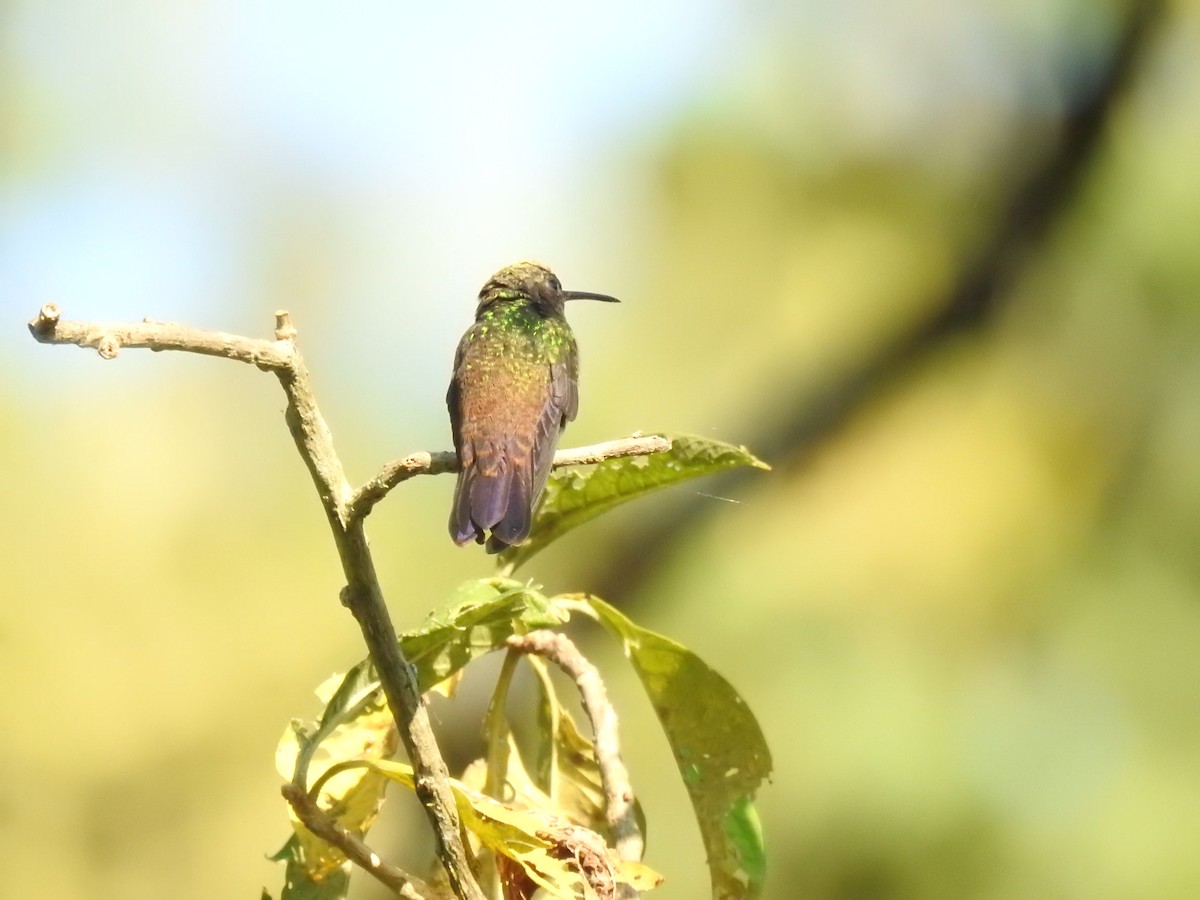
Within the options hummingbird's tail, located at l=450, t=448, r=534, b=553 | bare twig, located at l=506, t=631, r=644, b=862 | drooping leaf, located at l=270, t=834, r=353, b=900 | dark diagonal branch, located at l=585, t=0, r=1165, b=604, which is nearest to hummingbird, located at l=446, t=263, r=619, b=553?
hummingbird's tail, located at l=450, t=448, r=534, b=553

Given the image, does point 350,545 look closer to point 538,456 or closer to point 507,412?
point 538,456

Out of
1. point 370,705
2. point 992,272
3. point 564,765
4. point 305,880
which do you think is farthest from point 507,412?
point 992,272

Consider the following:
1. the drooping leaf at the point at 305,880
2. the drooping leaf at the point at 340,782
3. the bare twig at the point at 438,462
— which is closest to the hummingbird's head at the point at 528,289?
the bare twig at the point at 438,462

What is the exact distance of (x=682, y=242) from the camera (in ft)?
15.5

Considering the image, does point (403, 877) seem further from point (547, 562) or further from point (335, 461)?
point (547, 562)

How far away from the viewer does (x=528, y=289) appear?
2.84 meters

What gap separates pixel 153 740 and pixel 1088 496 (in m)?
3.42

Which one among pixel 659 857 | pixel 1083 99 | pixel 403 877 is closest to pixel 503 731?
pixel 403 877

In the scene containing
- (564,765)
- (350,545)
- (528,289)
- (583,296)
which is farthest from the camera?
(583,296)

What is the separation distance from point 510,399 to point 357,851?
119 centimetres

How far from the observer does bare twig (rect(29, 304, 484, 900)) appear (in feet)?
3.26

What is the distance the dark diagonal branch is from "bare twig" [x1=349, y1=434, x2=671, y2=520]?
2460 mm

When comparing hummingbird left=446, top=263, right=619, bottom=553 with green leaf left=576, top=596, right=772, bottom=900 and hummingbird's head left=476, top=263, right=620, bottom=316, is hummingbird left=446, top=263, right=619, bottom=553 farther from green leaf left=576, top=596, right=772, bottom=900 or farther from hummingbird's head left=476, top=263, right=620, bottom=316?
green leaf left=576, top=596, right=772, bottom=900

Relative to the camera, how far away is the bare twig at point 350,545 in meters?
0.99
